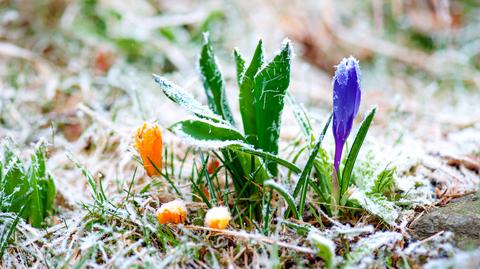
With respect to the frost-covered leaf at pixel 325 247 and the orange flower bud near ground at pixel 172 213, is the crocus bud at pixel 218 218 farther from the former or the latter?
the frost-covered leaf at pixel 325 247

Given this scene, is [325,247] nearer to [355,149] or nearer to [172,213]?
[355,149]

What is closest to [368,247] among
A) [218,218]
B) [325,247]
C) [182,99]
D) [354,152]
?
[325,247]

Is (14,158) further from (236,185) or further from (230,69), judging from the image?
(230,69)

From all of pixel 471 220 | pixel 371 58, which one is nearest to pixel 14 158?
pixel 471 220

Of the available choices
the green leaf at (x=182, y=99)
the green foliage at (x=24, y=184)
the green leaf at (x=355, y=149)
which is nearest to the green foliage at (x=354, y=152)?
the green leaf at (x=355, y=149)

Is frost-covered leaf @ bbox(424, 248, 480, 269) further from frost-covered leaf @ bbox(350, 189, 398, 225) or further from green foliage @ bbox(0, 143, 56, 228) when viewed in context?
green foliage @ bbox(0, 143, 56, 228)

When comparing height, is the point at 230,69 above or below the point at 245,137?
above
